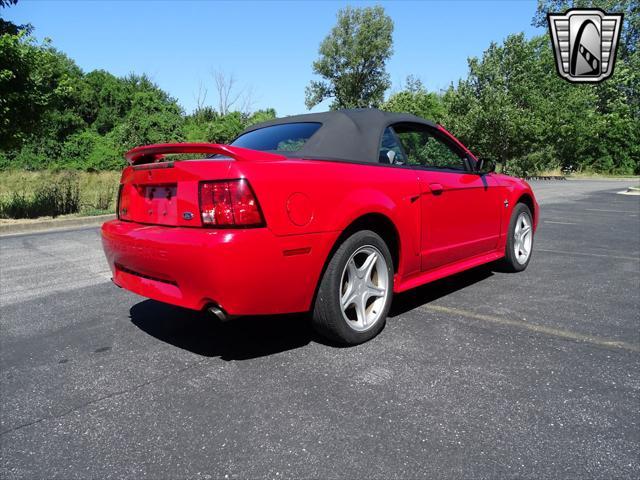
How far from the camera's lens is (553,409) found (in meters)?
2.33

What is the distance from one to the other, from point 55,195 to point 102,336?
35.6 feet

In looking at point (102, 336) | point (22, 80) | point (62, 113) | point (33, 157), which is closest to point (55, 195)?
point (22, 80)

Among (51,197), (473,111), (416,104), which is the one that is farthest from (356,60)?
(51,197)

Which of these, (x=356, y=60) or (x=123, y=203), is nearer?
(x=123, y=203)

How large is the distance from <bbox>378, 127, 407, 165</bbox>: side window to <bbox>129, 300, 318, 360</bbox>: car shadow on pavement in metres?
1.36

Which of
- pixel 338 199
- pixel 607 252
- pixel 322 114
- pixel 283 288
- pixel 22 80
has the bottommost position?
pixel 607 252

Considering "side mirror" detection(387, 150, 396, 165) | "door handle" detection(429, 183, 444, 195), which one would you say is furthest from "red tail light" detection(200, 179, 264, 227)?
"door handle" detection(429, 183, 444, 195)

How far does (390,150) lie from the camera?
365 centimetres

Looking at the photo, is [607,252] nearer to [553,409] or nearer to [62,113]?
[553,409]

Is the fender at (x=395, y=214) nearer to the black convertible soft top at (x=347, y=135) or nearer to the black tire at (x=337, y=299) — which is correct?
the black tire at (x=337, y=299)

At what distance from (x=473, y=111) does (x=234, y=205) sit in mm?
32253

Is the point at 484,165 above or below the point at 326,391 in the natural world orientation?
above

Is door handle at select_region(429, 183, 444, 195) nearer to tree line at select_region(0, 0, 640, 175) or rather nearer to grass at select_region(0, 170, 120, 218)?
grass at select_region(0, 170, 120, 218)

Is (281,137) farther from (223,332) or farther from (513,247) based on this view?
(513,247)
